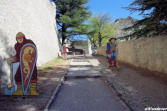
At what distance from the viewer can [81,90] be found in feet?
15.2

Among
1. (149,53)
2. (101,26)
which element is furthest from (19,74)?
(101,26)

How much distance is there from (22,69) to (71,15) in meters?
21.1

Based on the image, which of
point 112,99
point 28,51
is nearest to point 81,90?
point 112,99

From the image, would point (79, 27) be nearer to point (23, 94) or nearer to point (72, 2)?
point (72, 2)

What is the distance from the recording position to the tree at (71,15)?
22.7 metres

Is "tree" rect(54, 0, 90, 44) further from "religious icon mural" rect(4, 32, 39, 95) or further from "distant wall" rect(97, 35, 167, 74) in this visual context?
"religious icon mural" rect(4, 32, 39, 95)

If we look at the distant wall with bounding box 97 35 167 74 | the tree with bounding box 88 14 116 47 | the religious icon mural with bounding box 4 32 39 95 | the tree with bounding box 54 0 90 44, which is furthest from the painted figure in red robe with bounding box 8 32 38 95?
the tree with bounding box 88 14 116 47

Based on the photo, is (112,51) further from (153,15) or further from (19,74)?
(19,74)

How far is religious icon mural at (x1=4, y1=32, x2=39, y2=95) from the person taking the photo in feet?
12.3

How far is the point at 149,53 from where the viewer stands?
6547 millimetres

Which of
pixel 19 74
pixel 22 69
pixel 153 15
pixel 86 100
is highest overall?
pixel 153 15

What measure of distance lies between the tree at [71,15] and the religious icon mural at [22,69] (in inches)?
751

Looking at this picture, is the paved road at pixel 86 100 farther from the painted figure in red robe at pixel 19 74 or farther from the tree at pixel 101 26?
the tree at pixel 101 26

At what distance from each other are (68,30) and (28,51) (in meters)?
21.4
